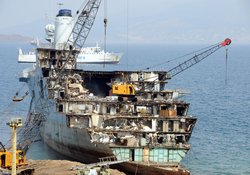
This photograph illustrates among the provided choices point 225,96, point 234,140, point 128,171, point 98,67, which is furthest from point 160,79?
point 98,67

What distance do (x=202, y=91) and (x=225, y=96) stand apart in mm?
9370

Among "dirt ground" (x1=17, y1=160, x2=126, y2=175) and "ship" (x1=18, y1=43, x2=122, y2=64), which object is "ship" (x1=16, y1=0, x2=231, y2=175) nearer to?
"dirt ground" (x1=17, y1=160, x2=126, y2=175)

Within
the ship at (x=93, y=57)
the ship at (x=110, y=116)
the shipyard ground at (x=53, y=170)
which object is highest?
the ship at (x=93, y=57)

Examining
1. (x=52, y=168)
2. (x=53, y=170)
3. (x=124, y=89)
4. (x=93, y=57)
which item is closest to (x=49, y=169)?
(x=52, y=168)

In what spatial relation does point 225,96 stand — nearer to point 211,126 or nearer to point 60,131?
point 211,126

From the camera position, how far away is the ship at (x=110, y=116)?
5775 cm

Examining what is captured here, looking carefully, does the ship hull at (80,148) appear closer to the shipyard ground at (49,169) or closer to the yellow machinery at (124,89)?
the shipyard ground at (49,169)

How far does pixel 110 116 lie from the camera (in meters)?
63.1

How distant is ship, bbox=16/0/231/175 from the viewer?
5775 cm

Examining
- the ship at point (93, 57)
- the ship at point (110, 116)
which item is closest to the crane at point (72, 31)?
the ship at point (110, 116)

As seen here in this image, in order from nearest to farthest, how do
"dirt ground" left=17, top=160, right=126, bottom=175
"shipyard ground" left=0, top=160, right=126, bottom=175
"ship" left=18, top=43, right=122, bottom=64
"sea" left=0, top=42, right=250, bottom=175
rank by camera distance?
"shipyard ground" left=0, top=160, right=126, bottom=175, "dirt ground" left=17, top=160, right=126, bottom=175, "sea" left=0, top=42, right=250, bottom=175, "ship" left=18, top=43, right=122, bottom=64

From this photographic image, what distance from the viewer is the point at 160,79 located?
79.2 meters

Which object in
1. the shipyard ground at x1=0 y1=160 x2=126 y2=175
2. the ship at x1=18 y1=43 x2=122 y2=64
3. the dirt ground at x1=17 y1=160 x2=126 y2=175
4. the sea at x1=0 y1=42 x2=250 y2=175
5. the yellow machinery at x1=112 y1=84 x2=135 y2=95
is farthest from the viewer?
the ship at x1=18 y1=43 x2=122 y2=64

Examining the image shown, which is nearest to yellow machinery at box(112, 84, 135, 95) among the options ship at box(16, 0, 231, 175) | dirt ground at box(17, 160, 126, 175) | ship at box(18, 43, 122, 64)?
ship at box(16, 0, 231, 175)
